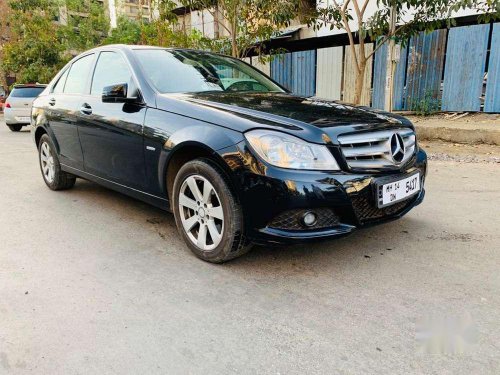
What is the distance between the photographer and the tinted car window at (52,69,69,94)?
16.0 feet

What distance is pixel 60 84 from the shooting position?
195 inches

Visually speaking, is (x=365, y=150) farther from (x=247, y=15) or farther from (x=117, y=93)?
(x=247, y=15)

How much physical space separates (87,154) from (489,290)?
3.60 metres

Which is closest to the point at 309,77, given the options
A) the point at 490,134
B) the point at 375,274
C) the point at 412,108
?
the point at 412,108

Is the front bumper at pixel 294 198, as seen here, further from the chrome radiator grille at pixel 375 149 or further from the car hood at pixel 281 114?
the car hood at pixel 281 114

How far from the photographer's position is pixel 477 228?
11.9 ft

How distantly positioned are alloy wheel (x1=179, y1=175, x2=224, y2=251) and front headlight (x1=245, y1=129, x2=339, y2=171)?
0.48 metres

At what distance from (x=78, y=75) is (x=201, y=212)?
258 centimetres

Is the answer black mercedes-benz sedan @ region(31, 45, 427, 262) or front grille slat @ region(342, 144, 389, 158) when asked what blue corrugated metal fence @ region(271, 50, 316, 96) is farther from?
front grille slat @ region(342, 144, 389, 158)

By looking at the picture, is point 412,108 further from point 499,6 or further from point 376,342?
point 376,342

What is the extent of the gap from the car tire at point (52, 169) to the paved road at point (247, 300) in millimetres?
1091

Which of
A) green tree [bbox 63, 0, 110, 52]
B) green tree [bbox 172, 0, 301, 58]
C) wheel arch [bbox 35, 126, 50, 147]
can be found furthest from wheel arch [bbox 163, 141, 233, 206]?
green tree [bbox 63, 0, 110, 52]

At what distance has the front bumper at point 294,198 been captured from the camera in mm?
2555

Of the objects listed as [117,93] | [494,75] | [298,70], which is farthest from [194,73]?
[298,70]
